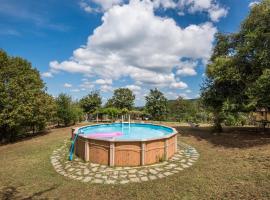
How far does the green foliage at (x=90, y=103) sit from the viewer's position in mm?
26969

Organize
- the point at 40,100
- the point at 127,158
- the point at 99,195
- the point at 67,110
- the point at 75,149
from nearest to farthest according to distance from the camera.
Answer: the point at 99,195 → the point at 127,158 → the point at 75,149 → the point at 40,100 → the point at 67,110

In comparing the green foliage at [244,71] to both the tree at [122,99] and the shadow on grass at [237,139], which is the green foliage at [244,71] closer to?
the shadow on grass at [237,139]

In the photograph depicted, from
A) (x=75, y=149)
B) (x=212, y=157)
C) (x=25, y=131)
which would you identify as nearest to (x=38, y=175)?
(x=75, y=149)

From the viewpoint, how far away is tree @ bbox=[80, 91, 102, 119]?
2697cm

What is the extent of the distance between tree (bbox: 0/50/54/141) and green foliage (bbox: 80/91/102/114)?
12180 mm

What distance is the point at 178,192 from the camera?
4.74 metres

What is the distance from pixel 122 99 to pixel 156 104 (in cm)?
1169

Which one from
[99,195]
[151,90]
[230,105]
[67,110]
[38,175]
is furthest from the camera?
[151,90]

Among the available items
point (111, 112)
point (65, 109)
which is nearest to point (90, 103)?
point (111, 112)

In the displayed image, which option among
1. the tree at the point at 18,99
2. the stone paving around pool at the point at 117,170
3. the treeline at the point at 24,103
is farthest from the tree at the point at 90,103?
the stone paving around pool at the point at 117,170

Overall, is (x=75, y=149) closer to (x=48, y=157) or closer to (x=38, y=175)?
(x=48, y=157)

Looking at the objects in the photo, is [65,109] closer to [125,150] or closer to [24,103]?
[24,103]

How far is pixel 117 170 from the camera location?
6.45 metres

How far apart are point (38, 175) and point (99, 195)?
2834 millimetres
